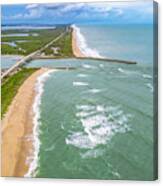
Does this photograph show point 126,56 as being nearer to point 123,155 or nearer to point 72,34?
point 72,34

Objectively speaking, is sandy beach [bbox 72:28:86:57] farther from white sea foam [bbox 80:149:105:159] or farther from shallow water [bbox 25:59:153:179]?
white sea foam [bbox 80:149:105:159]

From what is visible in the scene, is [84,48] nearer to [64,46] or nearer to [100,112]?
[64,46]

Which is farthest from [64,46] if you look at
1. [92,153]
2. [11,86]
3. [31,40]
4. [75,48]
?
[92,153]

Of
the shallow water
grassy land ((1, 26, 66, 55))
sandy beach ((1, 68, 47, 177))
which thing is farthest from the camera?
grassy land ((1, 26, 66, 55))

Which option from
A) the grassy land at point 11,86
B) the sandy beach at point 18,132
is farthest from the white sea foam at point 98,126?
the grassy land at point 11,86

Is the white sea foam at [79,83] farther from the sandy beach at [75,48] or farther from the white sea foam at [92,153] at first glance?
the white sea foam at [92,153]

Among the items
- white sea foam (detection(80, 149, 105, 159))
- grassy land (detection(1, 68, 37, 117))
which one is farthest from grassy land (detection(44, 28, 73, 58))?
white sea foam (detection(80, 149, 105, 159))

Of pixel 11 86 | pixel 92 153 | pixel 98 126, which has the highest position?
pixel 11 86
